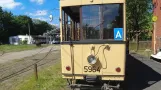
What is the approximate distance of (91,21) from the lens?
36.8 ft

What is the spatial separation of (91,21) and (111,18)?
0.71 m

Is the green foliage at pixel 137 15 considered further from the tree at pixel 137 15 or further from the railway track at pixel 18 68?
the railway track at pixel 18 68

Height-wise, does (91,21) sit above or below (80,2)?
below

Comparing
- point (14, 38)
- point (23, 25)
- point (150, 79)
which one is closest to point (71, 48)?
point (150, 79)

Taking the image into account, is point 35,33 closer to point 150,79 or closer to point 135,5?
point 135,5

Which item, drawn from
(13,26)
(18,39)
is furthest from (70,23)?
(13,26)

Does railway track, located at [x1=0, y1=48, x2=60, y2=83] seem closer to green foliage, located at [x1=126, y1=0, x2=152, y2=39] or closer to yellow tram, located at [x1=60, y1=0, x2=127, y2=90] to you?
yellow tram, located at [x1=60, y1=0, x2=127, y2=90]

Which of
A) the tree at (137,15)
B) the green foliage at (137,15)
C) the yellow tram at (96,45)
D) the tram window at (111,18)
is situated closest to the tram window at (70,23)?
the yellow tram at (96,45)

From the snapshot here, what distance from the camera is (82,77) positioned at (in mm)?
11273

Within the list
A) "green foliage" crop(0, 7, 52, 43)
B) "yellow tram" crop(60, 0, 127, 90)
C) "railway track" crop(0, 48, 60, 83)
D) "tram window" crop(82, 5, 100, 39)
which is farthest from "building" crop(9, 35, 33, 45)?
"tram window" crop(82, 5, 100, 39)

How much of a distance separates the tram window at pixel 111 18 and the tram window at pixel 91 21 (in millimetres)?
247

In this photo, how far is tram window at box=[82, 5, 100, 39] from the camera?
1113 centimetres

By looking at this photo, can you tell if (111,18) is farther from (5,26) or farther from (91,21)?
(5,26)

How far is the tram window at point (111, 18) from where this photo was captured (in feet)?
36.2
